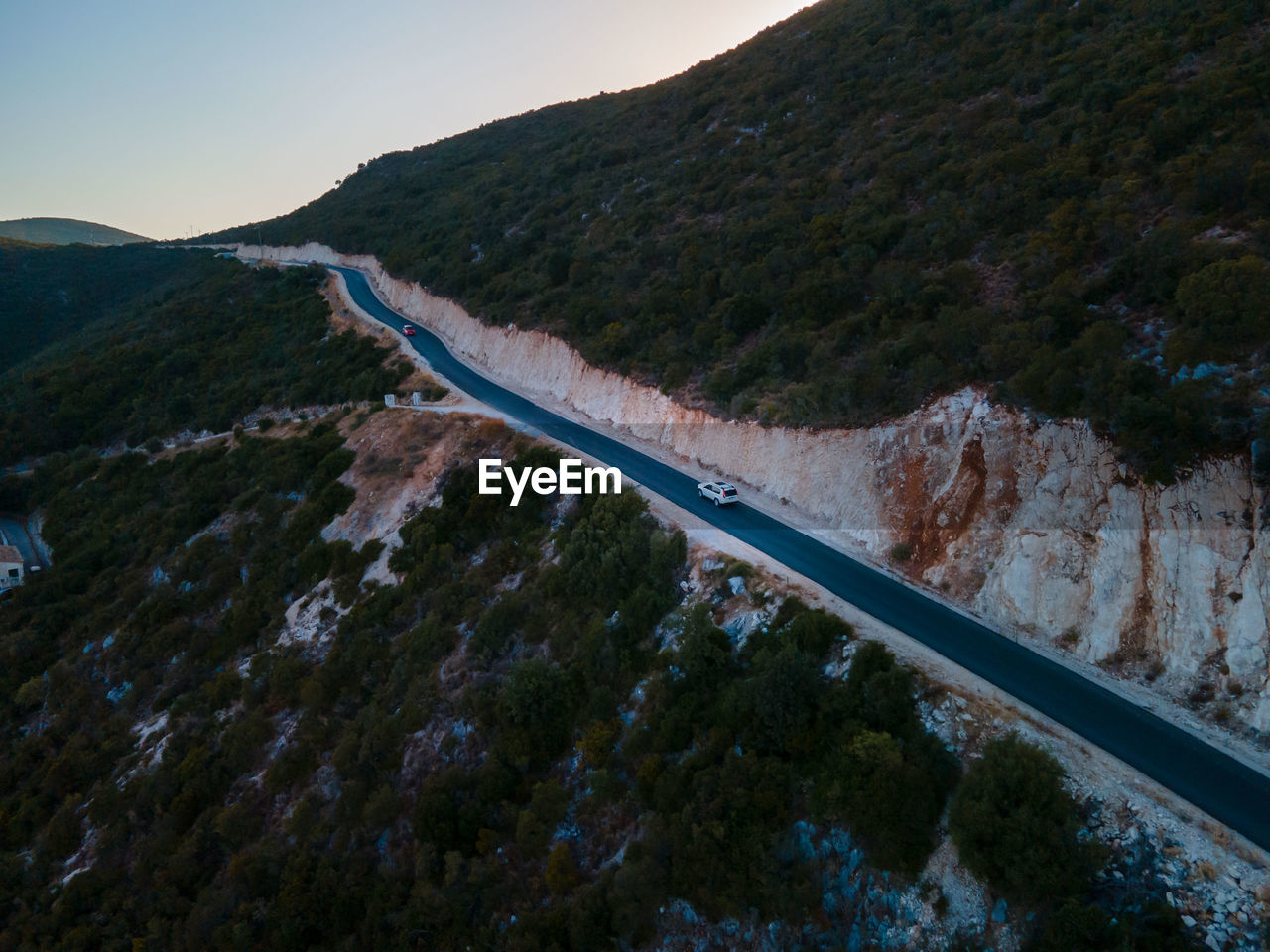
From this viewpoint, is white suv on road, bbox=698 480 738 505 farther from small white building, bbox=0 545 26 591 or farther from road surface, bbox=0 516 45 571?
road surface, bbox=0 516 45 571

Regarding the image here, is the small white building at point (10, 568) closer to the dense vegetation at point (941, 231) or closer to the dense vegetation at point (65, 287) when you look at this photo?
the dense vegetation at point (941, 231)

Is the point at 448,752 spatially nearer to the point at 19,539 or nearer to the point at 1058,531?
the point at 1058,531

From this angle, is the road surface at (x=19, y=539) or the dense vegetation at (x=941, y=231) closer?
the dense vegetation at (x=941, y=231)

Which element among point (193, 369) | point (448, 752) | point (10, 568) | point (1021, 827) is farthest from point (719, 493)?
point (193, 369)

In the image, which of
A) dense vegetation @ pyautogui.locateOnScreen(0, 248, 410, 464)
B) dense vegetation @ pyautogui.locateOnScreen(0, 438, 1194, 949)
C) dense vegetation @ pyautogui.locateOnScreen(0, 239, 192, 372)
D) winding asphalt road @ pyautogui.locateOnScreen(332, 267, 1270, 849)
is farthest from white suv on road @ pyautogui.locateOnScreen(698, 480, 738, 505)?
dense vegetation @ pyautogui.locateOnScreen(0, 239, 192, 372)

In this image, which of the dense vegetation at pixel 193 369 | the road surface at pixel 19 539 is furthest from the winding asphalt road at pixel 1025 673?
the road surface at pixel 19 539

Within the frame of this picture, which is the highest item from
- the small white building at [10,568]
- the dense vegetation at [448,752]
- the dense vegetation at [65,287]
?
the dense vegetation at [65,287]
